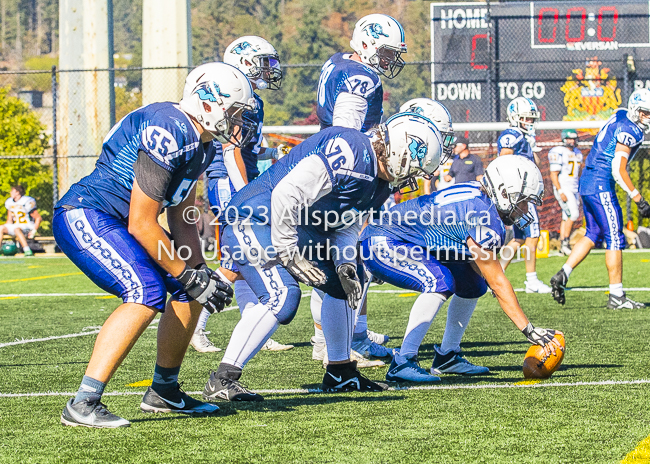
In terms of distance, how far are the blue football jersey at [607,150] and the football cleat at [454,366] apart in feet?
11.3

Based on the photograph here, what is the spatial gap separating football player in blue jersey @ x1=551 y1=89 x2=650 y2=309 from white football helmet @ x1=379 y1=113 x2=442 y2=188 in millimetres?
3904

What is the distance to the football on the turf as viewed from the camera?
4539mm

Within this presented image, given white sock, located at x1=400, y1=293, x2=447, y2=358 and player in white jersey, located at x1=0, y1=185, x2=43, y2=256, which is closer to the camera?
white sock, located at x1=400, y1=293, x2=447, y2=358

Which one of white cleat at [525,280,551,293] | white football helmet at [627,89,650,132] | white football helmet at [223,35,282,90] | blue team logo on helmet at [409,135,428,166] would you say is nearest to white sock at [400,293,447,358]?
blue team logo on helmet at [409,135,428,166]

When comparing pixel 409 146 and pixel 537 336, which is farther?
pixel 537 336

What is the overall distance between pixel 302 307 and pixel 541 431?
16.9 feet

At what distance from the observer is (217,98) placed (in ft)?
12.2

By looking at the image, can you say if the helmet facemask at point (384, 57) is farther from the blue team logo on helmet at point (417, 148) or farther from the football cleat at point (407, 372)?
the football cleat at point (407, 372)

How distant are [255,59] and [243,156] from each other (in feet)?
2.26

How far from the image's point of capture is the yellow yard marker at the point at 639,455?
3.00 meters

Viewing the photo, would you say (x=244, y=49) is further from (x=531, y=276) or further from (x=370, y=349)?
(x=531, y=276)

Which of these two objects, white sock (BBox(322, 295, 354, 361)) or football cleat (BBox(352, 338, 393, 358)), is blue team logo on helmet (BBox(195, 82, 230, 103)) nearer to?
white sock (BBox(322, 295, 354, 361))

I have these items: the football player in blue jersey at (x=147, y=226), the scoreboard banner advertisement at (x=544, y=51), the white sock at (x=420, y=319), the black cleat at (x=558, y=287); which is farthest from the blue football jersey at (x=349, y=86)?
the scoreboard banner advertisement at (x=544, y=51)

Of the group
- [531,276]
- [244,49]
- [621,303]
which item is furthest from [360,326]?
[531,276]
